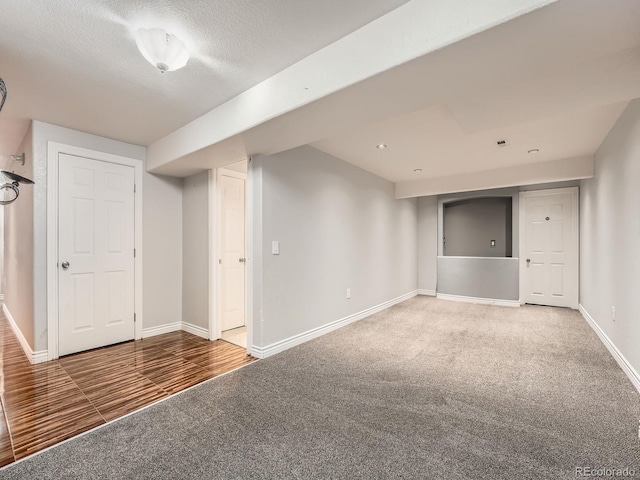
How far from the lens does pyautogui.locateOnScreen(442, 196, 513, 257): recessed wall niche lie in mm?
6602

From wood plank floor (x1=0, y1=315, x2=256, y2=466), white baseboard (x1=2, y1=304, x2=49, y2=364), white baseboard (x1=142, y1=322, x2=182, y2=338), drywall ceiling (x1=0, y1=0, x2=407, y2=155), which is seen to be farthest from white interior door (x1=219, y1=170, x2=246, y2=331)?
white baseboard (x1=2, y1=304, x2=49, y2=364)

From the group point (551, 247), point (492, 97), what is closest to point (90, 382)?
point (492, 97)

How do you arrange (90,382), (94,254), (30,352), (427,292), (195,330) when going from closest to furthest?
1. (90,382)
2. (30,352)
3. (94,254)
4. (195,330)
5. (427,292)

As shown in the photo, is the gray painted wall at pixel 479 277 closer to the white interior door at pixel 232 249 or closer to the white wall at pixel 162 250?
the white interior door at pixel 232 249

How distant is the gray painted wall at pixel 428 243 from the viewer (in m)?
6.43

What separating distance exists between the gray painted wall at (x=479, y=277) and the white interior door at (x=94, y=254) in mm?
5580

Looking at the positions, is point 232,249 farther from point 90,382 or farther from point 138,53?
point 138,53

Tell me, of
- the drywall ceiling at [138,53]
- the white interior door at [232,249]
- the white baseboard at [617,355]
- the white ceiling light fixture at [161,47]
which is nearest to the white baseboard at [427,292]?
the white baseboard at [617,355]

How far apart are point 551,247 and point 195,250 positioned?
589 centimetres

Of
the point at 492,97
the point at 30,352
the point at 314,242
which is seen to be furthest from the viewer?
the point at 314,242

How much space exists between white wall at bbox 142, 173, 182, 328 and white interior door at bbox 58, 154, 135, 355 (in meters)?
0.18

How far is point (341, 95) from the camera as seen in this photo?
1838 mm

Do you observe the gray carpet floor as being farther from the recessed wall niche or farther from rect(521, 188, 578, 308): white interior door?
the recessed wall niche

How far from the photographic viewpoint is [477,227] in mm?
6879
